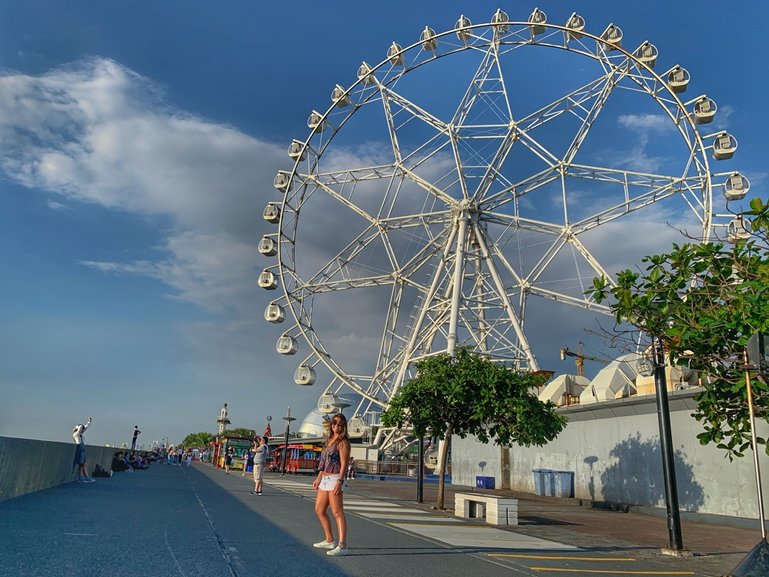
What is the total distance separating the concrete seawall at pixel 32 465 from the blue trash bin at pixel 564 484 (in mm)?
18420

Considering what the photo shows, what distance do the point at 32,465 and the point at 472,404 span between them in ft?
34.5

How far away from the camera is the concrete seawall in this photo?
1114cm

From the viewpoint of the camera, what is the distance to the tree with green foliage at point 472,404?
1609cm

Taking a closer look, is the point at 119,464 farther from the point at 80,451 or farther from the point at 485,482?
the point at 485,482

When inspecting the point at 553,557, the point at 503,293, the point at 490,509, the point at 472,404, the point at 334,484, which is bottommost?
the point at 553,557

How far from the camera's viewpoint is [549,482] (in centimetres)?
2645

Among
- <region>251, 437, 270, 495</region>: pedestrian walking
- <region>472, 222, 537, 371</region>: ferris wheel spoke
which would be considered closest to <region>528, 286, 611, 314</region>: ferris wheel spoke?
<region>472, 222, 537, 371</region>: ferris wheel spoke

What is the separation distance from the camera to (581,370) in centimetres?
5619

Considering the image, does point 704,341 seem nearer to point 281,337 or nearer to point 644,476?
point 644,476

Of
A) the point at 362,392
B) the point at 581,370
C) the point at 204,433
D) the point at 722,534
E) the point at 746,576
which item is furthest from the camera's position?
the point at 204,433

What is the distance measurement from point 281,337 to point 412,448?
2087 cm

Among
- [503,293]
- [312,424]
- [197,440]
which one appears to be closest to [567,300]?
[503,293]

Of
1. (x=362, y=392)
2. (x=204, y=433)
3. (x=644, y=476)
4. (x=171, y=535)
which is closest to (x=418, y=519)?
(x=171, y=535)

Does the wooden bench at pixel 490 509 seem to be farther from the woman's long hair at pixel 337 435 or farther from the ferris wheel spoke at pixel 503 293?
the ferris wheel spoke at pixel 503 293
